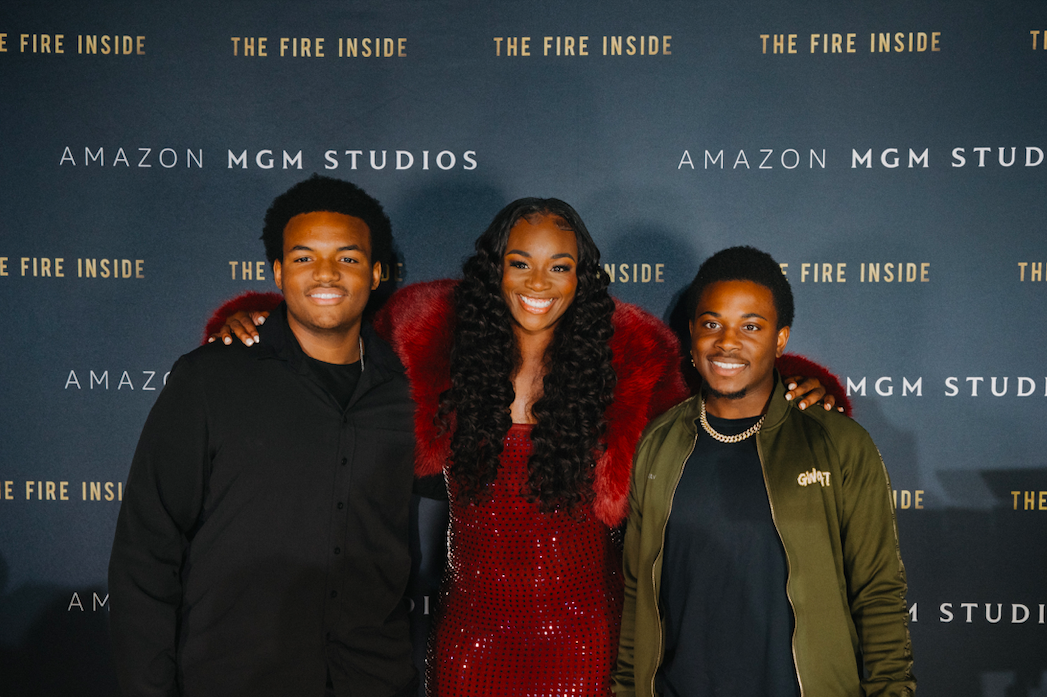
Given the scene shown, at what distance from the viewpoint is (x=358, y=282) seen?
175 cm

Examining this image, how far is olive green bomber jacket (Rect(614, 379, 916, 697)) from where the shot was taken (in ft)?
5.19

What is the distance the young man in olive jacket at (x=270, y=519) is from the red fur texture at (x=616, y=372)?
4.8 inches

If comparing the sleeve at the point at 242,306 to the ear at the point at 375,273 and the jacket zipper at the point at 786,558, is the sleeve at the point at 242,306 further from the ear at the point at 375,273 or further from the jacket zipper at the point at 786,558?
the jacket zipper at the point at 786,558

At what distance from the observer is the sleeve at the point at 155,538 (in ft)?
5.35

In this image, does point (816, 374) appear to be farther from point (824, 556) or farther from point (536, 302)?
point (536, 302)

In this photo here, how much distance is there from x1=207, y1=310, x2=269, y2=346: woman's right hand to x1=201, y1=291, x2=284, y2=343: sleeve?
2.0 inches

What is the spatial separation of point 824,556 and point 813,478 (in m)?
0.18

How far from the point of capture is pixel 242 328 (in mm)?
1801

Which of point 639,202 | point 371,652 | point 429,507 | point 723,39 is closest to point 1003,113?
point 723,39

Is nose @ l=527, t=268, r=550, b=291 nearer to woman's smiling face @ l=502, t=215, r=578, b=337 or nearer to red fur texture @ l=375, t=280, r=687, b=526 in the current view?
woman's smiling face @ l=502, t=215, r=578, b=337

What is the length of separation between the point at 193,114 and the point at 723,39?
186cm

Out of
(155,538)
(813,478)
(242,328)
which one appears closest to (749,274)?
(813,478)

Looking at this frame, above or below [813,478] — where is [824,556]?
below

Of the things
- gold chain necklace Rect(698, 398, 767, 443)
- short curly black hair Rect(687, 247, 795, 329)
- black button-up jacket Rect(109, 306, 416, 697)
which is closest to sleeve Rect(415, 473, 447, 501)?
black button-up jacket Rect(109, 306, 416, 697)
